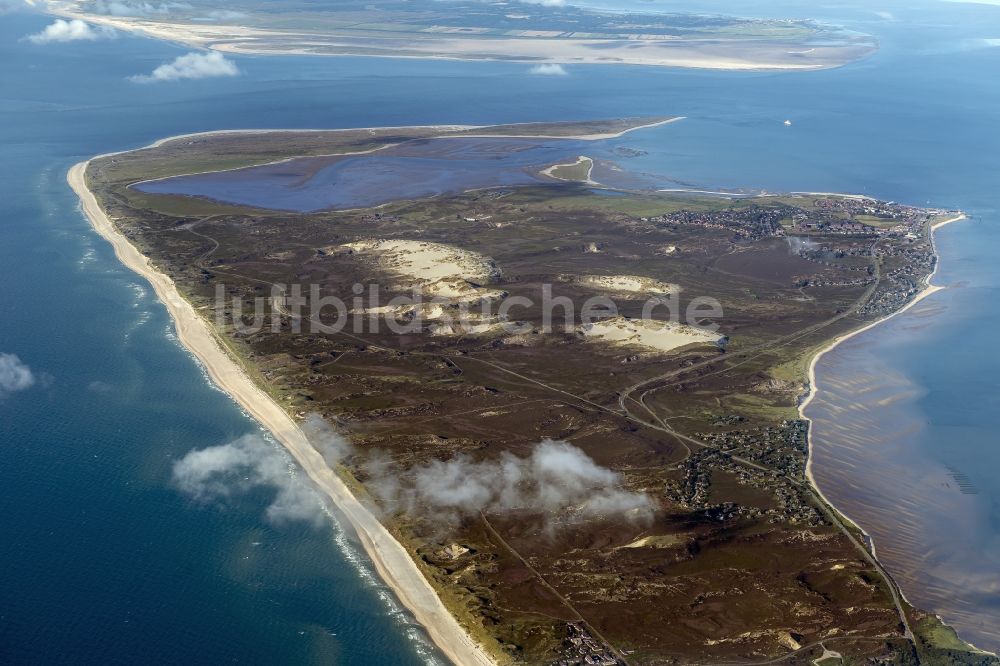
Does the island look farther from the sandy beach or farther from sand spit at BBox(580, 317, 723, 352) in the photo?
the sandy beach

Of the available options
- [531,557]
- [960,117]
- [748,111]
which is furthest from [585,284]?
[960,117]

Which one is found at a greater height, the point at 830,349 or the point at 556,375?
the point at 830,349

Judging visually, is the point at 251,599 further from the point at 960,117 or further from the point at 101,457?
the point at 960,117

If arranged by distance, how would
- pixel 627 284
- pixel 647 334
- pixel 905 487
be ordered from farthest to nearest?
1. pixel 627 284
2. pixel 647 334
3. pixel 905 487

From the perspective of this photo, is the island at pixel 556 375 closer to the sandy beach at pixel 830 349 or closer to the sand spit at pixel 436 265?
the sand spit at pixel 436 265

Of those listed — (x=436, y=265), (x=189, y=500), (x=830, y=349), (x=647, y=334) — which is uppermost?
(x=436, y=265)

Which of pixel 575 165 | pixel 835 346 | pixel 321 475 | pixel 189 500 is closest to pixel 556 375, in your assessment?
pixel 321 475

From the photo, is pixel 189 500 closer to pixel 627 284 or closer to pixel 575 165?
pixel 627 284
